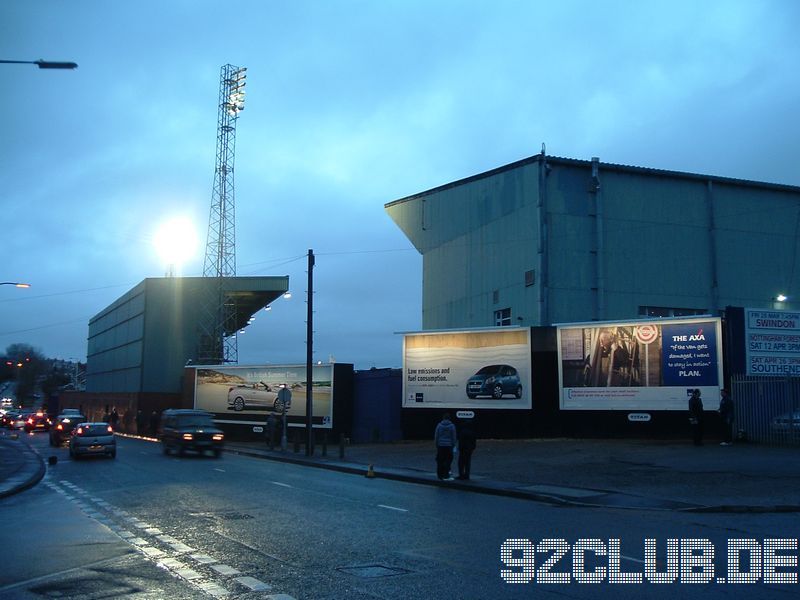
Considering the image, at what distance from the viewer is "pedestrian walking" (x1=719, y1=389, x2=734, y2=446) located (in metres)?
24.9

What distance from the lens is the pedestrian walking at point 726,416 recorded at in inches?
981

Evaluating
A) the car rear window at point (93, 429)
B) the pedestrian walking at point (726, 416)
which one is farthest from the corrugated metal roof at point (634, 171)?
the car rear window at point (93, 429)

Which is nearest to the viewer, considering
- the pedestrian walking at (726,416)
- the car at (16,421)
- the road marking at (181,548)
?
the road marking at (181,548)

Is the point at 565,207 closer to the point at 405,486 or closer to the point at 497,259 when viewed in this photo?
the point at 497,259

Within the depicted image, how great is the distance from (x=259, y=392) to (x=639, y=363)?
24188mm

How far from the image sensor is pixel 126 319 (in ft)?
232

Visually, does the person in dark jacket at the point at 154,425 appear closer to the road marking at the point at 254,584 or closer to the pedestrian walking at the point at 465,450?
the pedestrian walking at the point at 465,450

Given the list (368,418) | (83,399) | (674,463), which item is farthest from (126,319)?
(674,463)

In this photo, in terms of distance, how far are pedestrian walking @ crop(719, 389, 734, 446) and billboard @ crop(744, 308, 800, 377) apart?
2494 mm

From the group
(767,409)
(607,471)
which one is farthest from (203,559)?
(767,409)

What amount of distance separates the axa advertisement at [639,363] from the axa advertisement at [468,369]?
6.30ft

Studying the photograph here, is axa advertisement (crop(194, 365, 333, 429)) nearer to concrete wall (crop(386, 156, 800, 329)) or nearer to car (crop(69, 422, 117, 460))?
car (crop(69, 422, 117, 460))

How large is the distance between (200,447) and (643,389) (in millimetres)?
17955

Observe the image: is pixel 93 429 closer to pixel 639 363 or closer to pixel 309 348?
pixel 309 348
